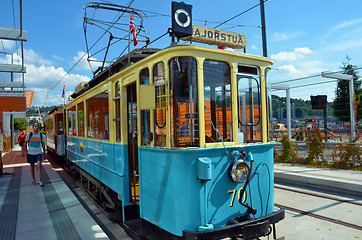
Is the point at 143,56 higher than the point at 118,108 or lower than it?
higher

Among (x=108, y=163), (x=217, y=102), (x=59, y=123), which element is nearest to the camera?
(x=217, y=102)

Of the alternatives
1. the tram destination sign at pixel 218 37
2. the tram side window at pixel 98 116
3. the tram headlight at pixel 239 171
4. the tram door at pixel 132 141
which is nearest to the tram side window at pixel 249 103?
the tram headlight at pixel 239 171

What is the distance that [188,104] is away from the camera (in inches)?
130

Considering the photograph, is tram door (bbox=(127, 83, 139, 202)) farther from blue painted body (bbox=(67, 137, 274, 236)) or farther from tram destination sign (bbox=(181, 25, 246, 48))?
tram destination sign (bbox=(181, 25, 246, 48))

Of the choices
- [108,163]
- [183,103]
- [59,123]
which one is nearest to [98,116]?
[108,163]

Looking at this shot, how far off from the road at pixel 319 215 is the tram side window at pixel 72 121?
561cm

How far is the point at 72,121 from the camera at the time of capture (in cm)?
823

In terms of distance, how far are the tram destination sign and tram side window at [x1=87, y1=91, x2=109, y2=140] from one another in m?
4.60

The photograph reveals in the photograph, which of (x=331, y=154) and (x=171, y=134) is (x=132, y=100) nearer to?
(x=171, y=134)

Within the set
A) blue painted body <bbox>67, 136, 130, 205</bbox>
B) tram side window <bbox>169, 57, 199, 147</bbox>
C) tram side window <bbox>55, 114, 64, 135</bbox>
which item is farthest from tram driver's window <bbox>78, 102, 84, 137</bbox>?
tram side window <bbox>55, 114, 64, 135</bbox>

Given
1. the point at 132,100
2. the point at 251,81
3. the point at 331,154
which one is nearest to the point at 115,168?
the point at 132,100

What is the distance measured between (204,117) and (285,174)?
20.2 feet

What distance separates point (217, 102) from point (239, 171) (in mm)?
907

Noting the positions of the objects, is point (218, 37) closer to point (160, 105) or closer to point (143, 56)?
point (143, 56)
